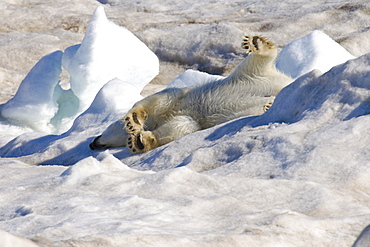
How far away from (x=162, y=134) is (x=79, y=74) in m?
3.58

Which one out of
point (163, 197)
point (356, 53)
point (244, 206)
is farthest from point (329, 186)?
point (356, 53)

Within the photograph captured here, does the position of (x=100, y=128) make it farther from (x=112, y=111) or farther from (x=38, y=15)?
(x=38, y=15)

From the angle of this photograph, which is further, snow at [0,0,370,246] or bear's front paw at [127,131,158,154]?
bear's front paw at [127,131,158,154]

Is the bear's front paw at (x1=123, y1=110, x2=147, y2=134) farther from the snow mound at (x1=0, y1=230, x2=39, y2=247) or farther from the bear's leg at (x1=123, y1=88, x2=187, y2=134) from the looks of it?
the snow mound at (x1=0, y1=230, x2=39, y2=247)

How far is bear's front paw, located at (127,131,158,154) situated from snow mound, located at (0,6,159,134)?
363 cm

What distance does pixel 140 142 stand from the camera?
5.34 metres

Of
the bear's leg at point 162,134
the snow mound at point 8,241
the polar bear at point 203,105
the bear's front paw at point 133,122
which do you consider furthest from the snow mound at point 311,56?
the snow mound at point 8,241

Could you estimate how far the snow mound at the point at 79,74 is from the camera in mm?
8844

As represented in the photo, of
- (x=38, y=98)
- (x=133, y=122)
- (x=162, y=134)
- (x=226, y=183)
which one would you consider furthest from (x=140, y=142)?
(x=38, y=98)

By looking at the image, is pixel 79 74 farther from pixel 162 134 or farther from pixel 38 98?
pixel 162 134

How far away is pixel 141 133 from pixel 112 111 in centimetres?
186

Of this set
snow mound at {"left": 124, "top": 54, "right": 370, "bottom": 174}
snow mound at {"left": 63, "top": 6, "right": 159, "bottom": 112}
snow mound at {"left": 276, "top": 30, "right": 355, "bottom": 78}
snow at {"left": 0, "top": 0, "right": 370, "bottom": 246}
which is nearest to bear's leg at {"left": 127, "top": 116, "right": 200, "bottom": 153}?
snow at {"left": 0, "top": 0, "right": 370, "bottom": 246}

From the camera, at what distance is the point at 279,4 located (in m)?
13.8

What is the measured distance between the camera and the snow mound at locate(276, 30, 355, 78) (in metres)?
7.17
